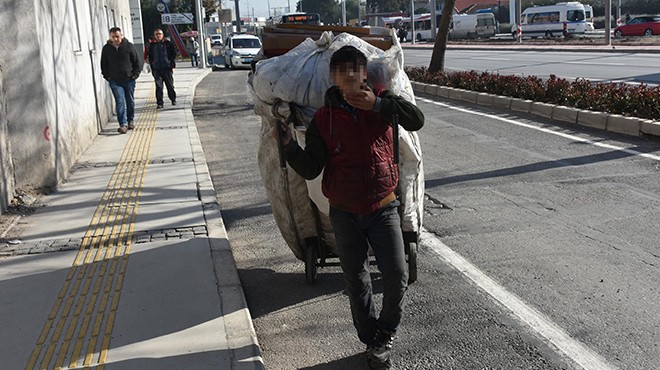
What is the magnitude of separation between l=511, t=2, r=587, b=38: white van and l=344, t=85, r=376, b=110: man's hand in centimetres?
5314

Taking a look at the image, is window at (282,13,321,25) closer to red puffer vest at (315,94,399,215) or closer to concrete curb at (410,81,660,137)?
concrete curb at (410,81,660,137)

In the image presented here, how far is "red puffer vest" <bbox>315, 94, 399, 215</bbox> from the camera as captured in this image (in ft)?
12.6

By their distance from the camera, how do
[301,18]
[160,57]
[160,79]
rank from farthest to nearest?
[301,18]
[160,79]
[160,57]

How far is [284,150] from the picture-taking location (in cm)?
388

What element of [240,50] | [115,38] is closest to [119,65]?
[115,38]

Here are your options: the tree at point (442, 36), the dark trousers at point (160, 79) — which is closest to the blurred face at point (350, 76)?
the dark trousers at point (160, 79)

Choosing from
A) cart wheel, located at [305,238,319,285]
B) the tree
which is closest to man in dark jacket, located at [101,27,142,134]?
cart wheel, located at [305,238,319,285]

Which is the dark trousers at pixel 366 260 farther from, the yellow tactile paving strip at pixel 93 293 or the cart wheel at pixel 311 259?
the yellow tactile paving strip at pixel 93 293

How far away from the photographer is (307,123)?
14.9 feet

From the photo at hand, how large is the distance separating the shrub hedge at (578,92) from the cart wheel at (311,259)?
7.20 meters

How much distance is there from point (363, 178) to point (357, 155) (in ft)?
0.42

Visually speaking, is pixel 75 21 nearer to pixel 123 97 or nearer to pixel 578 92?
pixel 123 97

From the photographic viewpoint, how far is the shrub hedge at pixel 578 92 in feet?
36.1

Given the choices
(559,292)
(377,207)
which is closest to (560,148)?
(559,292)
